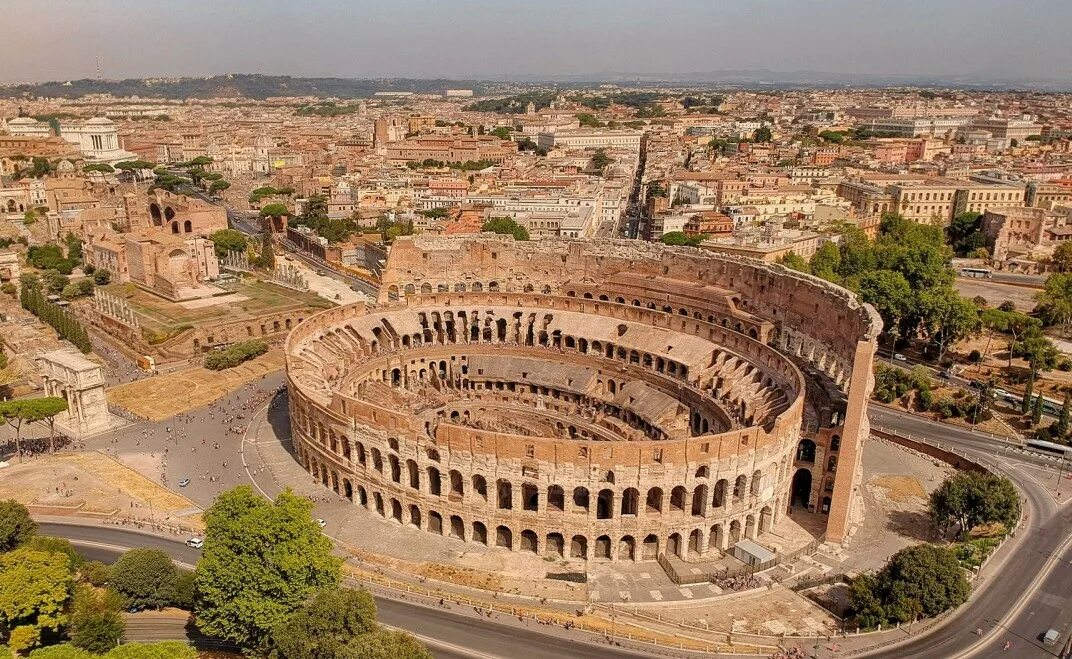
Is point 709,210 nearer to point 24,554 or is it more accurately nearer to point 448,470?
point 448,470

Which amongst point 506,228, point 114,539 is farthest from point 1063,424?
point 506,228

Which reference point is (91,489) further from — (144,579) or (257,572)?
(257,572)

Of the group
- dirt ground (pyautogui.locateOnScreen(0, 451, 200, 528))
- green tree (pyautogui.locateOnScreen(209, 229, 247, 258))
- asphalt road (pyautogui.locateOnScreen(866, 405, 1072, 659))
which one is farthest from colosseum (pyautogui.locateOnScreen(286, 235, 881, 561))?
green tree (pyautogui.locateOnScreen(209, 229, 247, 258))

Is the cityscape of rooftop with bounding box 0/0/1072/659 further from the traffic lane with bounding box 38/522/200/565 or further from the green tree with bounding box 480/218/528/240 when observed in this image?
the green tree with bounding box 480/218/528/240

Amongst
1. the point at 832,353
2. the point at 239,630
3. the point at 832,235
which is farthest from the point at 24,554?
the point at 832,235

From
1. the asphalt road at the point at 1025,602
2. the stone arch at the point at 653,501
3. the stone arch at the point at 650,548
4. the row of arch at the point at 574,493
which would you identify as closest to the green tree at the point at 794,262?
the asphalt road at the point at 1025,602

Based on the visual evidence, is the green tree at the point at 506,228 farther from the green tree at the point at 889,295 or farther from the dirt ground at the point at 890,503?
the dirt ground at the point at 890,503
